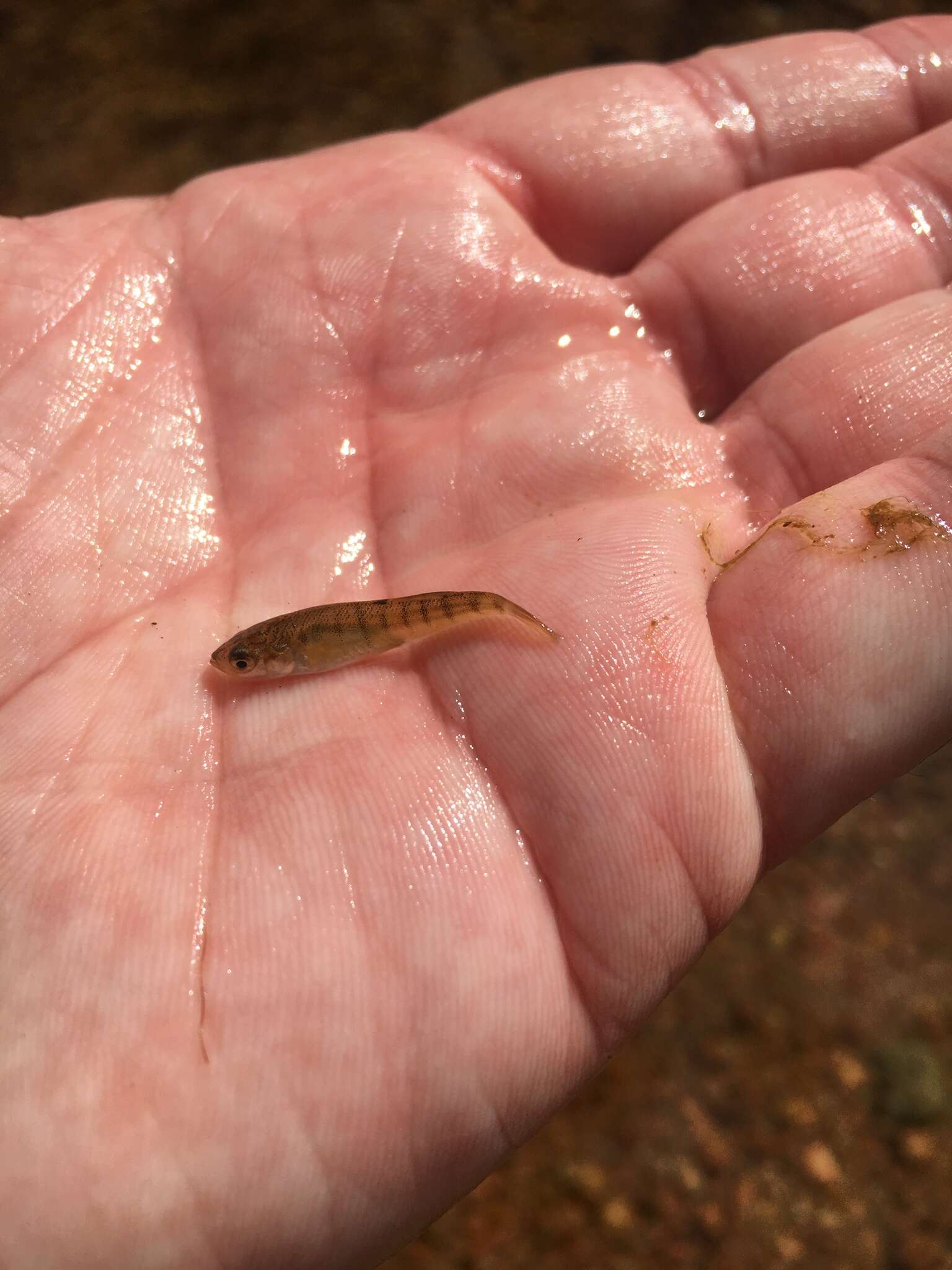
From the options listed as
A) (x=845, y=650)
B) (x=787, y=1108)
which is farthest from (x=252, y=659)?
(x=787, y=1108)

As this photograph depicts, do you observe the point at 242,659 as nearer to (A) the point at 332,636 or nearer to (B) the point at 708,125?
(A) the point at 332,636

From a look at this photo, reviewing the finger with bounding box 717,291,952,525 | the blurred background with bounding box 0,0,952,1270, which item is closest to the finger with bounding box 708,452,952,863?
the finger with bounding box 717,291,952,525

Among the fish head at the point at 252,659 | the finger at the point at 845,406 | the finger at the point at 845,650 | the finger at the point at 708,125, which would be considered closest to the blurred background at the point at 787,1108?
the finger at the point at 845,650

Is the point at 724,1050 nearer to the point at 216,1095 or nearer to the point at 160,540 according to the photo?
the point at 216,1095

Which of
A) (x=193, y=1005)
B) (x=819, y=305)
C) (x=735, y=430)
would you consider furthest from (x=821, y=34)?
(x=193, y=1005)

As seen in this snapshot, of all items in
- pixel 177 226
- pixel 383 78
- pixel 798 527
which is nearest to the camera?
pixel 798 527

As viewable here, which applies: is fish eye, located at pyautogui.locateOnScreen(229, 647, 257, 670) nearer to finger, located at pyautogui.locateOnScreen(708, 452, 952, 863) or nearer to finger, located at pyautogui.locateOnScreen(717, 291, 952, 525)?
finger, located at pyautogui.locateOnScreen(708, 452, 952, 863)
